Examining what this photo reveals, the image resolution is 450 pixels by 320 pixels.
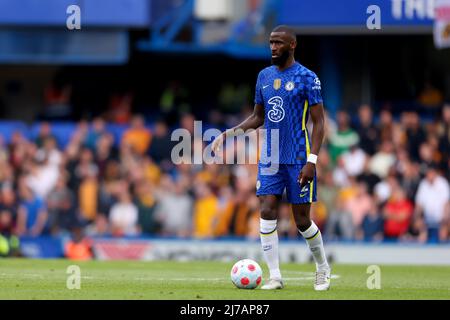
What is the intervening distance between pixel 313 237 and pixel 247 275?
77cm

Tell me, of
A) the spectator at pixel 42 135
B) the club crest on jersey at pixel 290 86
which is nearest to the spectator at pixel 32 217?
the spectator at pixel 42 135

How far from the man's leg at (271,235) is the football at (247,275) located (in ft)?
0.40

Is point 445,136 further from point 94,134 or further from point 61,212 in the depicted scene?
point 61,212

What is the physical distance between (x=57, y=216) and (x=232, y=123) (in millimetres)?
5111

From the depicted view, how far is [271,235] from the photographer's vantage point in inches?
465

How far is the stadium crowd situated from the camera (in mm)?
21109

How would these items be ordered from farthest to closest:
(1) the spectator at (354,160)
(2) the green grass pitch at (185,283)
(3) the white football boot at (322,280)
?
(1) the spectator at (354,160) < (3) the white football boot at (322,280) < (2) the green grass pitch at (185,283)

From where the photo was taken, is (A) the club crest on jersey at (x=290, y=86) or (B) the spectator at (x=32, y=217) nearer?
(A) the club crest on jersey at (x=290, y=86)

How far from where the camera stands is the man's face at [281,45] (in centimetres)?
1164

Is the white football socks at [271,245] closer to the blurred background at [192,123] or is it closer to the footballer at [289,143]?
the footballer at [289,143]

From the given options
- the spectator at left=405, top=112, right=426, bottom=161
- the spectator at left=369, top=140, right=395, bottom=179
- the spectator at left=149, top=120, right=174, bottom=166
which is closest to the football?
the spectator at left=369, top=140, right=395, bottom=179
